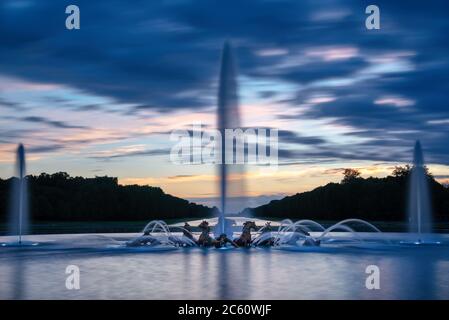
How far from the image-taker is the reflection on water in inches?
913

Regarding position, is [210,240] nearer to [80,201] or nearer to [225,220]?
[225,220]

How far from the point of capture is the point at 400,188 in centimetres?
13538

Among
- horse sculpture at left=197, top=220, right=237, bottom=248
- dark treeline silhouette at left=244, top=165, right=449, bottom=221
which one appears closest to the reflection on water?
horse sculpture at left=197, top=220, right=237, bottom=248

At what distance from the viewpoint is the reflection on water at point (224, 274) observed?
913 inches

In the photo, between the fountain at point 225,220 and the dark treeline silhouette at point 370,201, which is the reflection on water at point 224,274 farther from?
the dark treeline silhouette at point 370,201

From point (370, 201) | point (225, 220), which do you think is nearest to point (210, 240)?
point (225, 220)

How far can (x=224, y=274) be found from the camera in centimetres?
2847

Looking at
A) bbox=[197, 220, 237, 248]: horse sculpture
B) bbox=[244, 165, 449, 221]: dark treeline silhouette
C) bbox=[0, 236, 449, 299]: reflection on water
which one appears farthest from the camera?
bbox=[244, 165, 449, 221]: dark treeline silhouette

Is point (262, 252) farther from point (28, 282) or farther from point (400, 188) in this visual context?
point (400, 188)

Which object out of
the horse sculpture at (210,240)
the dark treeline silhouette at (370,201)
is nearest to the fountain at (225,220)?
the horse sculpture at (210,240)

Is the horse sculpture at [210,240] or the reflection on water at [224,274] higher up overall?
the horse sculpture at [210,240]

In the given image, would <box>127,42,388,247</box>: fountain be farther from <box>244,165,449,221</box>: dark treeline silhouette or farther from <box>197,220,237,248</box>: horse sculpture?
<box>244,165,449,221</box>: dark treeline silhouette
